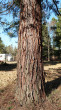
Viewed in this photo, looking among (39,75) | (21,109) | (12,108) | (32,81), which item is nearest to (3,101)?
(12,108)

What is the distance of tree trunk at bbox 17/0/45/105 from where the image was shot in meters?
3.02

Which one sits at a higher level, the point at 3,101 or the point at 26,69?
the point at 26,69

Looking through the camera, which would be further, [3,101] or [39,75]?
[3,101]

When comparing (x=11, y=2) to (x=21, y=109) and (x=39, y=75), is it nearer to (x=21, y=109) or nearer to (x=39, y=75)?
(x=39, y=75)

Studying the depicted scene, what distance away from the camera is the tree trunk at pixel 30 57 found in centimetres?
302

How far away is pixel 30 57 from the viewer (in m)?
Answer: 3.05

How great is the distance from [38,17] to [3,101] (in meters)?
2.85

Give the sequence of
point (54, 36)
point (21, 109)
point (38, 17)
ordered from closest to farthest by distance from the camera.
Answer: point (21, 109), point (38, 17), point (54, 36)

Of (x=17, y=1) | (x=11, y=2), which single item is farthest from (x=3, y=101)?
(x=17, y=1)

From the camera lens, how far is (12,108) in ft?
9.70

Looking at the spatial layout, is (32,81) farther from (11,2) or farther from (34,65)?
(11,2)

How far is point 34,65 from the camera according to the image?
120 inches

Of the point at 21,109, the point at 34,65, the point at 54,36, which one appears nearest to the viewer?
the point at 21,109

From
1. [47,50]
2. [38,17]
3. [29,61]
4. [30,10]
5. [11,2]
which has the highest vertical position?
[11,2]
